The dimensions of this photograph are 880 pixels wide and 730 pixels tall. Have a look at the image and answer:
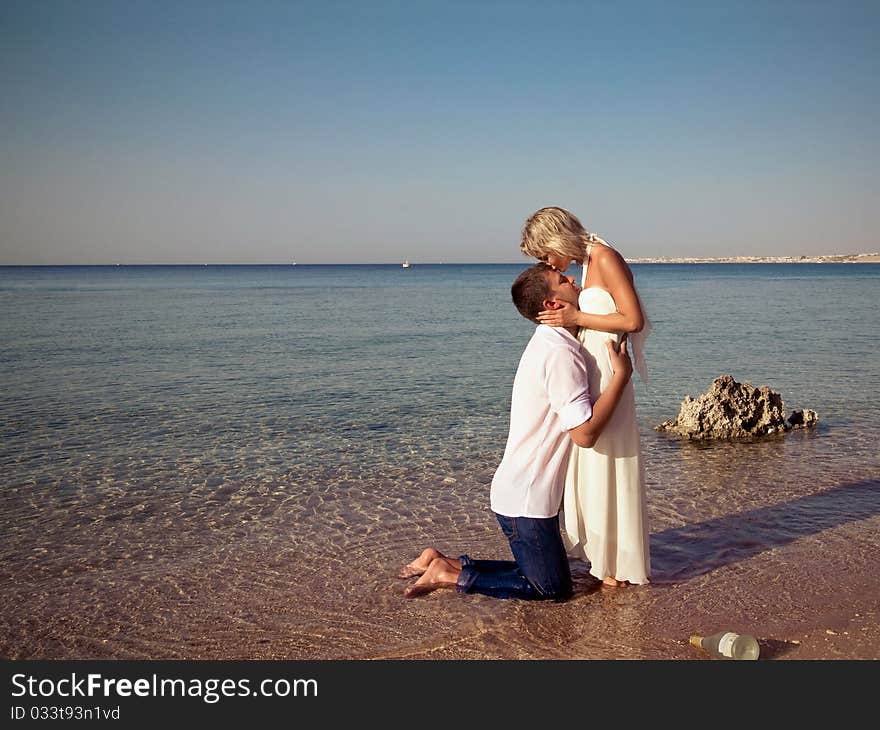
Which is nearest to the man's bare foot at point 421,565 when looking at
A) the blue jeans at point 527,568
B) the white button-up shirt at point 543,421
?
the blue jeans at point 527,568

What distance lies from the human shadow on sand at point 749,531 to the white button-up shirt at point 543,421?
150 centimetres

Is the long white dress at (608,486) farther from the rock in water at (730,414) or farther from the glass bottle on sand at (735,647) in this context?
the rock in water at (730,414)

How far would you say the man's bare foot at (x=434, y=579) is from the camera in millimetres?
5082

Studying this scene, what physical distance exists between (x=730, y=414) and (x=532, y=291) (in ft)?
22.0

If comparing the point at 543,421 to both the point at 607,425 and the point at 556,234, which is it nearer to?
the point at 607,425

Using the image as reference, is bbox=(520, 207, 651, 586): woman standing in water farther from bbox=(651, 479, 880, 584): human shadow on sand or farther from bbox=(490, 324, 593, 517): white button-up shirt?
bbox=(651, 479, 880, 584): human shadow on sand

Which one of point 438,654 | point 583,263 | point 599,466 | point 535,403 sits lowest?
point 438,654

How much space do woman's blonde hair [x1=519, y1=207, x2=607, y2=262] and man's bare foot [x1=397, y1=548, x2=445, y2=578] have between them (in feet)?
7.55

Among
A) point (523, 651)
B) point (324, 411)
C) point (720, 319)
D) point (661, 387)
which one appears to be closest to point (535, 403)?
point (523, 651)

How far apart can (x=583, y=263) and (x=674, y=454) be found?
5139 mm

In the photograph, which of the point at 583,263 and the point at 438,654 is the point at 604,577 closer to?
the point at 438,654
